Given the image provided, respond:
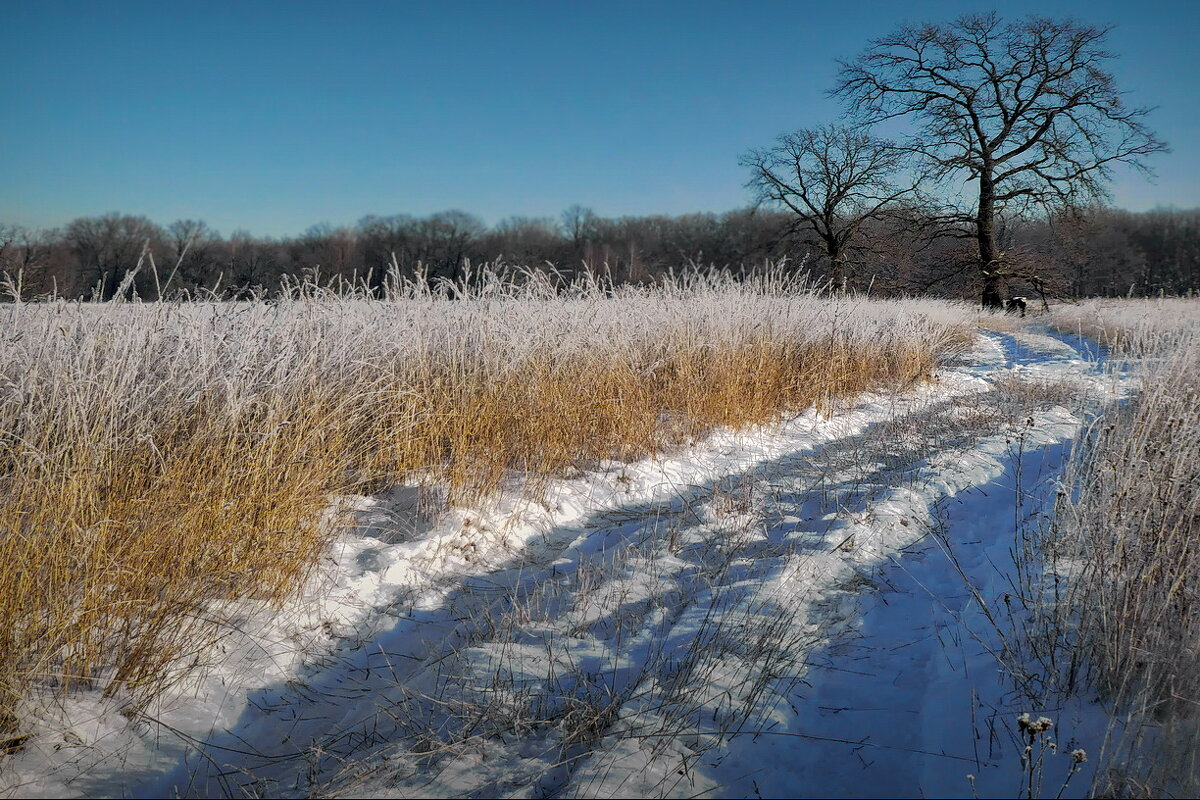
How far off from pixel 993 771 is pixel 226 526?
2628 mm

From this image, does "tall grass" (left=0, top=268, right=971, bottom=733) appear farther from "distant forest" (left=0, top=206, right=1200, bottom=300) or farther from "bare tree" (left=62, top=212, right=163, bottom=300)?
"bare tree" (left=62, top=212, right=163, bottom=300)

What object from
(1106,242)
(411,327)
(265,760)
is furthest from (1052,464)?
(1106,242)

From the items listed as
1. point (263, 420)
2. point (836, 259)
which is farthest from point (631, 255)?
point (263, 420)

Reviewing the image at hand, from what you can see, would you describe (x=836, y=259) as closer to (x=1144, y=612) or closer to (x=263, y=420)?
(x=1144, y=612)

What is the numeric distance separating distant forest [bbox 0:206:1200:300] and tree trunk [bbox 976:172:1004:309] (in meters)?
0.71

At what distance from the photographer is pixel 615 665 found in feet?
6.74

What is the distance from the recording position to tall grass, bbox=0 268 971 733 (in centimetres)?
198

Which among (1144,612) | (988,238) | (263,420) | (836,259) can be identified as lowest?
(1144,612)

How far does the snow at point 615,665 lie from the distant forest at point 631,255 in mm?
1531

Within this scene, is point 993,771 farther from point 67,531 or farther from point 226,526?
point 67,531

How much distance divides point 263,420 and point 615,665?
200 cm

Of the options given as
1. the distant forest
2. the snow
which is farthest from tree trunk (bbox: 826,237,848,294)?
the snow

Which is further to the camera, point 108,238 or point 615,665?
point 108,238

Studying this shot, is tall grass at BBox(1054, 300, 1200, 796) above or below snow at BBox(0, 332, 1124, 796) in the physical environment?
above
